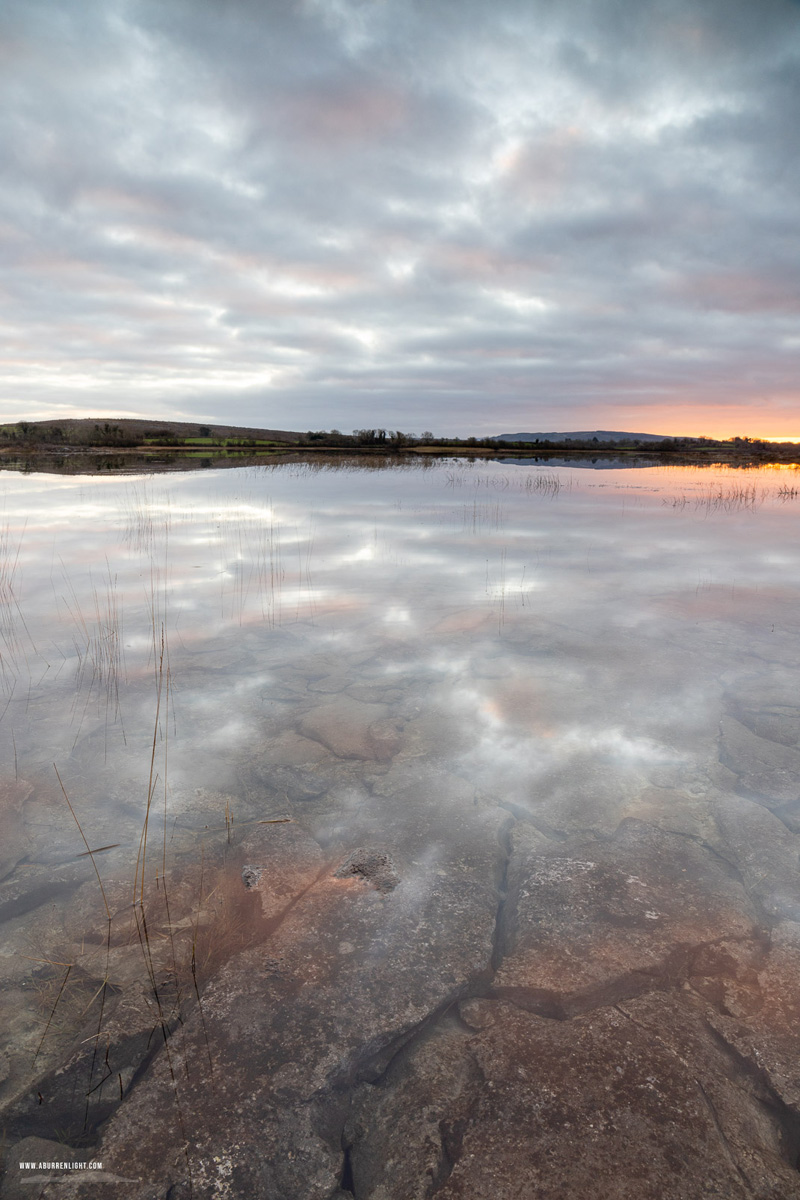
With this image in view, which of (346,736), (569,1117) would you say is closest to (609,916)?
(569,1117)

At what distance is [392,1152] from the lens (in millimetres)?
2053

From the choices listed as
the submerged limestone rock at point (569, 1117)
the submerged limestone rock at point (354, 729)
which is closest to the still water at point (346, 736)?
the submerged limestone rock at point (354, 729)

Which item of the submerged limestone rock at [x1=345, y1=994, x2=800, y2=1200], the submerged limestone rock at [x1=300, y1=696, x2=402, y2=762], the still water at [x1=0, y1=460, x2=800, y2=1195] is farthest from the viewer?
the submerged limestone rock at [x1=300, y1=696, x2=402, y2=762]

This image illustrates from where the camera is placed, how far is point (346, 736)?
16.0 feet

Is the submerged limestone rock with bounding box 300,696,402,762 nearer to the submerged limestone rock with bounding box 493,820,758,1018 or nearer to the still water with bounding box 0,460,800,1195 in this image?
the still water with bounding box 0,460,800,1195

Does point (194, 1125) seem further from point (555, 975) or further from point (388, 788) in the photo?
point (388, 788)

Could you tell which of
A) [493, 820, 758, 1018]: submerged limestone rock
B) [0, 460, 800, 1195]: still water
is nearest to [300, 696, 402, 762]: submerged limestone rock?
[0, 460, 800, 1195]: still water

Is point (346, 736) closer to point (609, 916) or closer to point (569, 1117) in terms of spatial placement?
point (609, 916)

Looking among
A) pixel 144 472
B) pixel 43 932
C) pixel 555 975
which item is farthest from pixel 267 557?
pixel 144 472

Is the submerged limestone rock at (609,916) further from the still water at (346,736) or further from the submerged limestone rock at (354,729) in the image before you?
the submerged limestone rock at (354,729)

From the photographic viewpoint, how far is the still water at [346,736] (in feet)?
9.76

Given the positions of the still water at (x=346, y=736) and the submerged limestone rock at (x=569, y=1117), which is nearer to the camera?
the submerged limestone rock at (x=569, y=1117)

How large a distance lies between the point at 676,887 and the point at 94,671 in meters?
5.34

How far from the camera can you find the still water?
9.76ft
